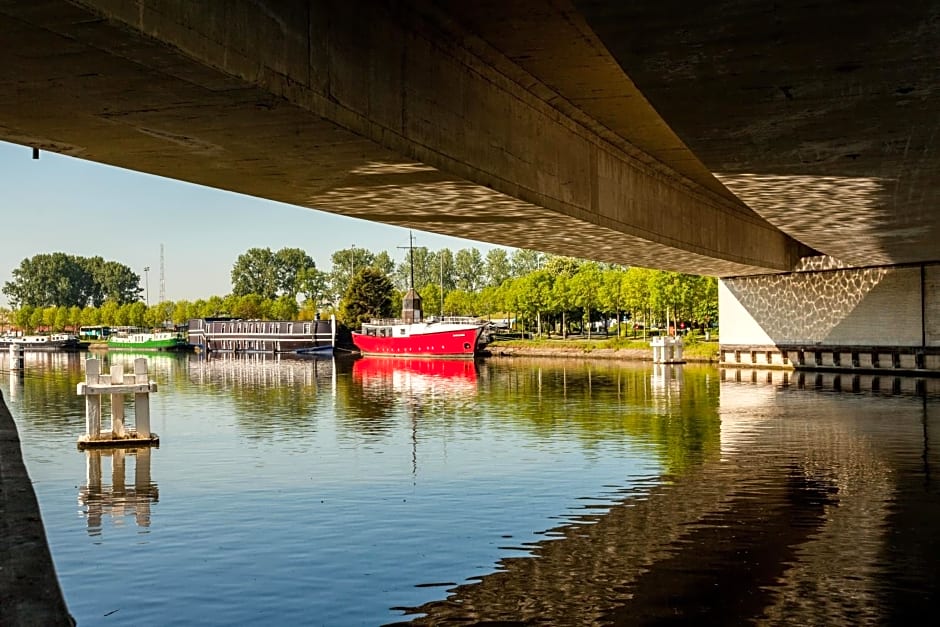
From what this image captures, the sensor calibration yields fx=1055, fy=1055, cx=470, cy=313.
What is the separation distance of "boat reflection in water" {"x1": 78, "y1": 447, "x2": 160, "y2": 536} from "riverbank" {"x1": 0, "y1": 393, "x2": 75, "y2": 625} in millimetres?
5185

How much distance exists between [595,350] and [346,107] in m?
68.1

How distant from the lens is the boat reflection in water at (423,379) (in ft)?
145

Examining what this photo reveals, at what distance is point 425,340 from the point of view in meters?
86.8

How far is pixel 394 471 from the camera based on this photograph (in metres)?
20.6

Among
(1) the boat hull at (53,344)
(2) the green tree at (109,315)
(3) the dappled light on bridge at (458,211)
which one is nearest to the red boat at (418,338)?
(1) the boat hull at (53,344)

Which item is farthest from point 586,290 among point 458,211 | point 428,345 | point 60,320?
point 60,320

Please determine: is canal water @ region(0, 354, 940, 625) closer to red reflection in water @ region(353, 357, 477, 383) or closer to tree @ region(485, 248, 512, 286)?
red reflection in water @ region(353, 357, 477, 383)

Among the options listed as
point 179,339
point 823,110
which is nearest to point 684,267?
point 823,110

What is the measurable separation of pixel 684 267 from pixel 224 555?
2643cm

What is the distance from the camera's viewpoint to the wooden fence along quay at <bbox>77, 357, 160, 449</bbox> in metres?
22.8

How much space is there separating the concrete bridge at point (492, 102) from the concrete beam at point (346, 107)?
32 mm

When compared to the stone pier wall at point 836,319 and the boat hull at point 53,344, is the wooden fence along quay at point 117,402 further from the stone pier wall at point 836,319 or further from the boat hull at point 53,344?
the boat hull at point 53,344

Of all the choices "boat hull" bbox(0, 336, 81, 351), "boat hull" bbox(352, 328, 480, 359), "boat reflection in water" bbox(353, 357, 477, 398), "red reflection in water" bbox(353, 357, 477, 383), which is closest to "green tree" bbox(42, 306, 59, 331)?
"boat hull" bbox(0, 336, 81, 351)

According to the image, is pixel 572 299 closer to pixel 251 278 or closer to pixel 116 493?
pixel 116 493
